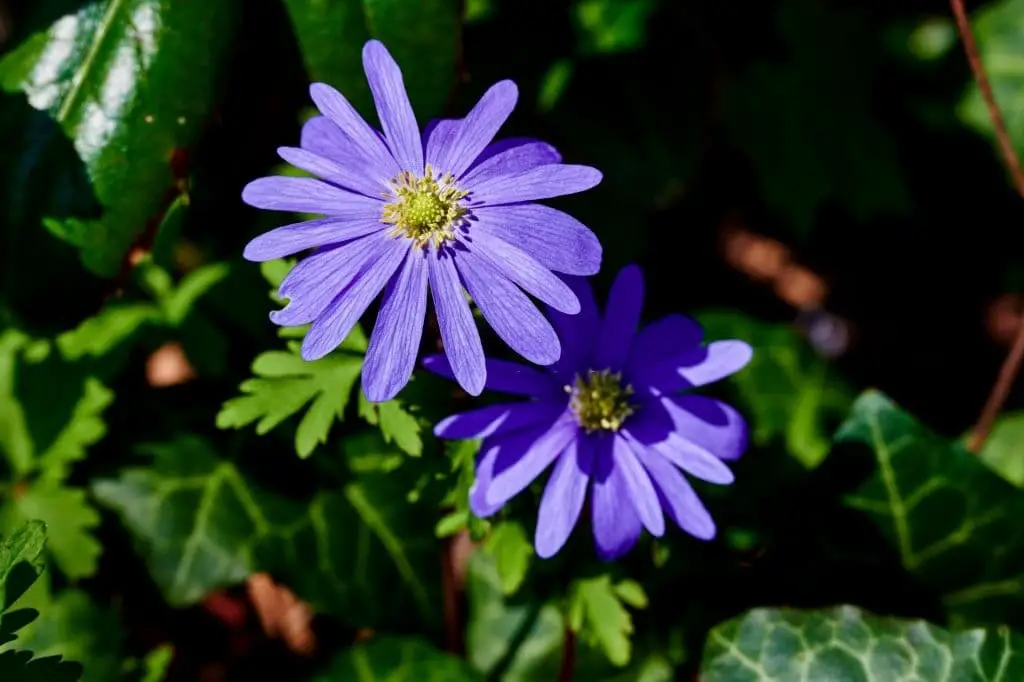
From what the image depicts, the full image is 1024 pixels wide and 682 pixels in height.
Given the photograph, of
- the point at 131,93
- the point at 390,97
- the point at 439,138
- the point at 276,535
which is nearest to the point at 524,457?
the point at 439,138

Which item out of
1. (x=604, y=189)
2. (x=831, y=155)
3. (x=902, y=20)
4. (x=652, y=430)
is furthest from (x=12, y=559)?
(x=902, y=20)

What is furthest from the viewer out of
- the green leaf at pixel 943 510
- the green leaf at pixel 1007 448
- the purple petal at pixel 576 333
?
the green leaf at pixel 1007 448

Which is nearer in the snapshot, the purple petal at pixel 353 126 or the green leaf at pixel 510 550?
the purple petal at pixel 353 126

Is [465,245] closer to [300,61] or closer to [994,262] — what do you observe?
[300,61]

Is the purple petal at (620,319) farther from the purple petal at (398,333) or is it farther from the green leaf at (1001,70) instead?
the green leaf at (1001,70)

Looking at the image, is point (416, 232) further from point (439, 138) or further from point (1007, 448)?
point (1007, 448)

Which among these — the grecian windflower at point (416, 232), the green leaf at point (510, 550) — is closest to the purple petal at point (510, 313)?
the grecian windflower at point (416, 232)
